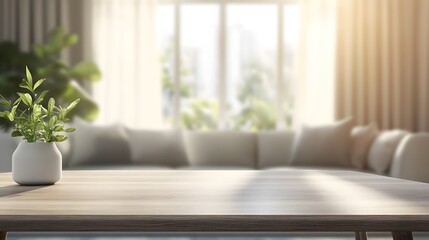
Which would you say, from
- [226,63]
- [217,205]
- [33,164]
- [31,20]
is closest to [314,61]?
[226,63]

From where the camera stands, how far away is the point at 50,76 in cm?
623

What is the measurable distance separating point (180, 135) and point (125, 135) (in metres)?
0.44

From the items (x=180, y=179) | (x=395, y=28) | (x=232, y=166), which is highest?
(x=395, y=28)

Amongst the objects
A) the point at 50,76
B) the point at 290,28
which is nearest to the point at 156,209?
the point at 50,76

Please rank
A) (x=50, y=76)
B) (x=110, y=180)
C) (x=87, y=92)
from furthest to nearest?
(x=87, y=92), (x=50, y=76), (x=110, y=180)

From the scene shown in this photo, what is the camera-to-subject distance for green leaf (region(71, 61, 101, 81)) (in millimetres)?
6297

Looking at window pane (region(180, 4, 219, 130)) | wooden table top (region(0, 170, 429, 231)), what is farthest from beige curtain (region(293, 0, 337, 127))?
wooden table top (region(0, 170, 429, 231))

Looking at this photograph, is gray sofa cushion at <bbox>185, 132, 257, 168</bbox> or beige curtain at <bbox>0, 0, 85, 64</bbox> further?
beige curtain at <bbox>0, 0, 85, 64</bbox>

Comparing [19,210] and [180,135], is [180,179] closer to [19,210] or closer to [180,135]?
[19,210]

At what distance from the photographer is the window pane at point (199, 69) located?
672cm

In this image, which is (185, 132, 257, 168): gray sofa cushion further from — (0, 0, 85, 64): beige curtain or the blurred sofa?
(0, 0, 85, 64): beige curtain

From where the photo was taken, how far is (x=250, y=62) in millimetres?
6754

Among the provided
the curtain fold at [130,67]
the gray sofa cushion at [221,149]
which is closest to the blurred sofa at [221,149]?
the gray sofa cushion at [221,149]

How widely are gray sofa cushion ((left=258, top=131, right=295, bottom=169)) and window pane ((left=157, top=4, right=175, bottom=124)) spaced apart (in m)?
1.79
